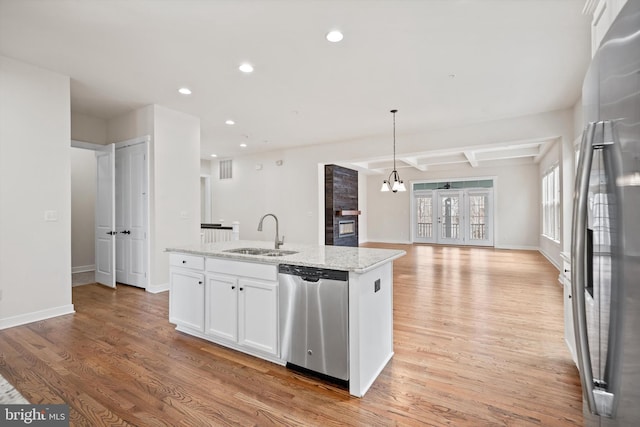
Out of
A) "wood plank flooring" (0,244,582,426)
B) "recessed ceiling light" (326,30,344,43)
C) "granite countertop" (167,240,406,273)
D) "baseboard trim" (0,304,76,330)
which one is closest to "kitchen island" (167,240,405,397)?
"granite countertop" (167,240,406,273)

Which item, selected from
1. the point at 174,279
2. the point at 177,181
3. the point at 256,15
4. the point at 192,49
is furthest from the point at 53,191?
the point at 256,15

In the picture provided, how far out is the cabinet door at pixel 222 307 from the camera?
2.66 meters

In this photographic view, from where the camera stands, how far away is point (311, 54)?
10.8 ft

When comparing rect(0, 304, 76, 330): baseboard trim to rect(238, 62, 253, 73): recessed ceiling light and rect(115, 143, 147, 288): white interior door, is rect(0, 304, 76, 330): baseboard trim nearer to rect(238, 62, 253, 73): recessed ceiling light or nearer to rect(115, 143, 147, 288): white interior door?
Answer: rect(115, 143, 147, 288): white interior door

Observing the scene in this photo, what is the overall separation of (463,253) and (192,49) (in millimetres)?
8380

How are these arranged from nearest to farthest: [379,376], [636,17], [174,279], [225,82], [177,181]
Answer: [636,17] → [379,376] → [174,279] → [225,82] → [177,181]

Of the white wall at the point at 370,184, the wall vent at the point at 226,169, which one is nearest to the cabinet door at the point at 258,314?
the white wall at the point at 370,184

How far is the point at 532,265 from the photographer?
6.92 m

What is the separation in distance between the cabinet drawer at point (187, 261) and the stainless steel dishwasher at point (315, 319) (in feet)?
3.20

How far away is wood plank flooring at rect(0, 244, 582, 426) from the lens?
1873mm

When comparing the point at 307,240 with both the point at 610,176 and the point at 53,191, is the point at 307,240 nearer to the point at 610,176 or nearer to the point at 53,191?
the point at 53,191

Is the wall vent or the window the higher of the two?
the wall vent

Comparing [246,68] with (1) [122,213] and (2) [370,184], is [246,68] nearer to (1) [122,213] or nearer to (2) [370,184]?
(1) [122,213]

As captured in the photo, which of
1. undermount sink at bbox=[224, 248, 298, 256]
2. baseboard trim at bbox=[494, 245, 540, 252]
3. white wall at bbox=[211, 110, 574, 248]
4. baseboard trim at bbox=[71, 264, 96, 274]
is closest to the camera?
undermount sink at bbox=[224, 248, 298, 256]
